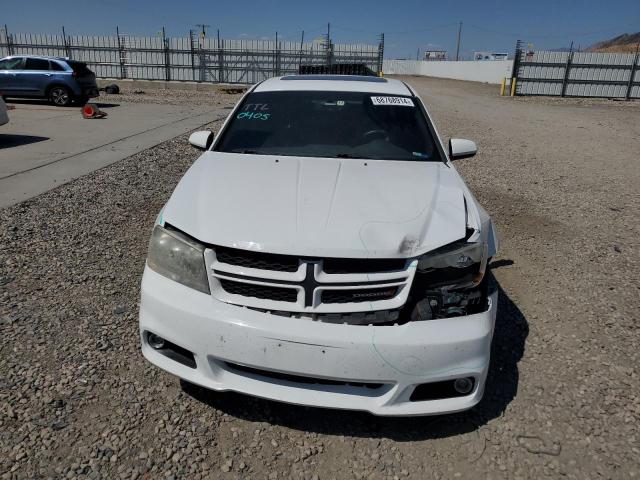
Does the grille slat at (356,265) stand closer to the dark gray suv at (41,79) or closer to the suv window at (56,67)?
the dark gray suv at (41,79)

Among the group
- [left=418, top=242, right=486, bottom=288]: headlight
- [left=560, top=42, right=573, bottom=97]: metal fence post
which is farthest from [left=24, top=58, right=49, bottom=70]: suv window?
[left=560, top=42, right=573, bottom=97]: metal fence post

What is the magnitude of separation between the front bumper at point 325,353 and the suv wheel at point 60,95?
1828 cm

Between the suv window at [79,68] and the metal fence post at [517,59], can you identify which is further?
the metal fence post at [517,59]

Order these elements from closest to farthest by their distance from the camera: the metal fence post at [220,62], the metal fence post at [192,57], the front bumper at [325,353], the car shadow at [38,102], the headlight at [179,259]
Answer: the front bumper at [325,353]
the headlight at [179,259]
the car shadow at [38,102]
the metal fence post at [192,57]
the metal fence post at [220,62]

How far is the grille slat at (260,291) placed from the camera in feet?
7.26

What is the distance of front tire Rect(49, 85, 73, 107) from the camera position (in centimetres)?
1766

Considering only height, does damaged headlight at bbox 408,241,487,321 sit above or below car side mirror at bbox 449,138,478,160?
below

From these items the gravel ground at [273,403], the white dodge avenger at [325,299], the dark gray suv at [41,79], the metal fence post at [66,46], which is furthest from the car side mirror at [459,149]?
the metal fence post at [66,46]

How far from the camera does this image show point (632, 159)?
33.6 feet

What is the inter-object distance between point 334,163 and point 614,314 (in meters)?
2.43

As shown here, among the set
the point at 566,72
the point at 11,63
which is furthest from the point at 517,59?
the point at 11,63

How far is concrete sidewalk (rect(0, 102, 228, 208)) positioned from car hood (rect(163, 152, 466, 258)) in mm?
4247

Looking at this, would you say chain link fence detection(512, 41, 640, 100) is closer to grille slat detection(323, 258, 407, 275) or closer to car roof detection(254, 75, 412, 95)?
car roof detection(254, 75, 412, 95)

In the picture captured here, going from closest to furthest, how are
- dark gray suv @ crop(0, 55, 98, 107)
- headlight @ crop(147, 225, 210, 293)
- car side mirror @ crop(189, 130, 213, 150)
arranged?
headlight @ crop(147, 225, 210, 293) < car side mirror @ crop(189, 130, 213, 150) < dark gray suv @ crop(0, 55, 98, 107)
